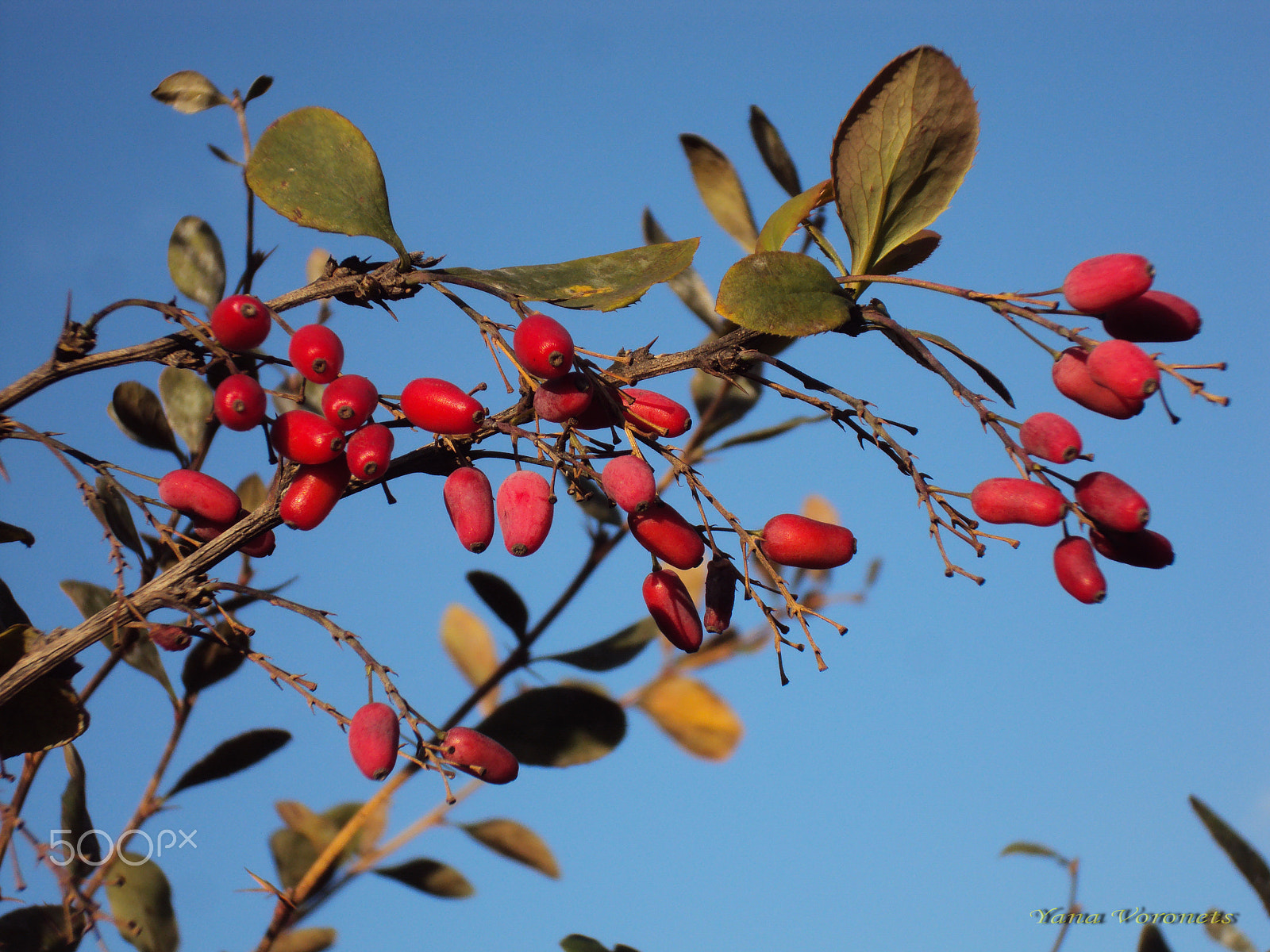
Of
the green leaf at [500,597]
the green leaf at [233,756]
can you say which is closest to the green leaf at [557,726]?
the green leaf at [500,597]

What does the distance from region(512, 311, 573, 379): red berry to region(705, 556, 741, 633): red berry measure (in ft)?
0.80

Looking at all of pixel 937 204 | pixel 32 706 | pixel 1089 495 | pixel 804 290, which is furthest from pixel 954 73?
pixel 32 706

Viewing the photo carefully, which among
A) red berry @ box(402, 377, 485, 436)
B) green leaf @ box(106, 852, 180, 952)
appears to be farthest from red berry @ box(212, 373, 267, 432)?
green leaf @ box(106, 852, 180, 952)

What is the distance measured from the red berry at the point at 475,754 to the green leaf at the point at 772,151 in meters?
1.02

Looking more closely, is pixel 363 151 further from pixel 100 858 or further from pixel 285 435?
pixel 100 858

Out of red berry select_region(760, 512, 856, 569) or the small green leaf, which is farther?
the small green leaf

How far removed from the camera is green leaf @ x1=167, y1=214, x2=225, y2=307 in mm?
1468

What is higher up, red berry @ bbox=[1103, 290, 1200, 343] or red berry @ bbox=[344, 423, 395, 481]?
red berry @ bbox=[1103, 290, 1200, 343]

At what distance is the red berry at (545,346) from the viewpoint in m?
0.78

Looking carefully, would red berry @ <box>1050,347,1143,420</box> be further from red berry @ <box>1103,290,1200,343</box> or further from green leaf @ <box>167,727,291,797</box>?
green leaf @ <box>167,727,291,797</box>

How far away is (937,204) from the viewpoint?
912mm

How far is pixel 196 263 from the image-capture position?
1.48 metres

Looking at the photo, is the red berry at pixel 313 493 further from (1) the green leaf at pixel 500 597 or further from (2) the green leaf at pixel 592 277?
(1) the green leaf at pixel 500 597

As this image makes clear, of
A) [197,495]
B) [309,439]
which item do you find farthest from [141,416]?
[309,439]
